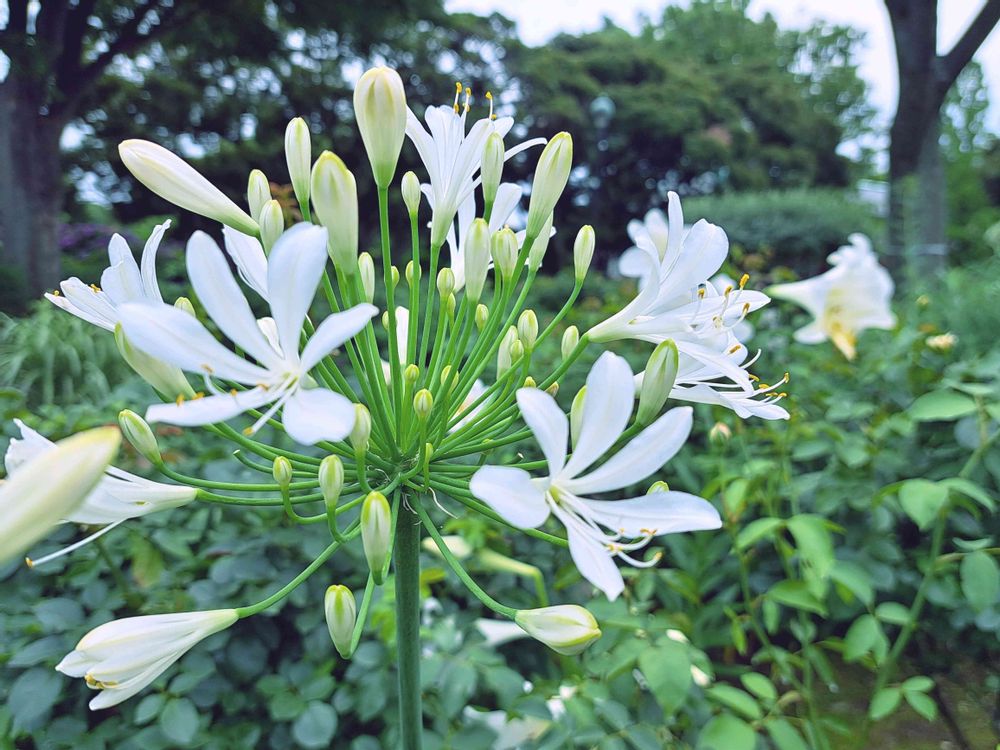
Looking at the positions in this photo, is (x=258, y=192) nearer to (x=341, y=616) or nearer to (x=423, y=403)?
(x=423, y=403)

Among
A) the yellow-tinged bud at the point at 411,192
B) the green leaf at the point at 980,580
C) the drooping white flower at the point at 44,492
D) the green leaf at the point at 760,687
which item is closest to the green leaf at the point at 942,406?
the green leaf at the point at 980,580

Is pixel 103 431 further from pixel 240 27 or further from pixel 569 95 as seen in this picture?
pixel 569 95

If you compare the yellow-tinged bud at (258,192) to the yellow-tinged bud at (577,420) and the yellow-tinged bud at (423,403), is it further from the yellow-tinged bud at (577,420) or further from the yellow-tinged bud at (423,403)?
the yellow-tinged bud at (577,420)

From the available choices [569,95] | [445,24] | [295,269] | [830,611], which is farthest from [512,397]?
[569,95]

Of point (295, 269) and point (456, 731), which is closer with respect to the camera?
point (295, 269)

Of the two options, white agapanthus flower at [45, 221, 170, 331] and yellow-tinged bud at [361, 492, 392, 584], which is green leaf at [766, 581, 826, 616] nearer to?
yellow-tinged bud at [361, 492, 392, 584]

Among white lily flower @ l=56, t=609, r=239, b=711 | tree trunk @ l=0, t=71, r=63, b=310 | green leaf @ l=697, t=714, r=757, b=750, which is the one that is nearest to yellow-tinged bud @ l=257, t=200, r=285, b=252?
white lily flower @ l=56, t=609, r=239, b=711

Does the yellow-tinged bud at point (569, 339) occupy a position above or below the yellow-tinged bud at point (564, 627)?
above
